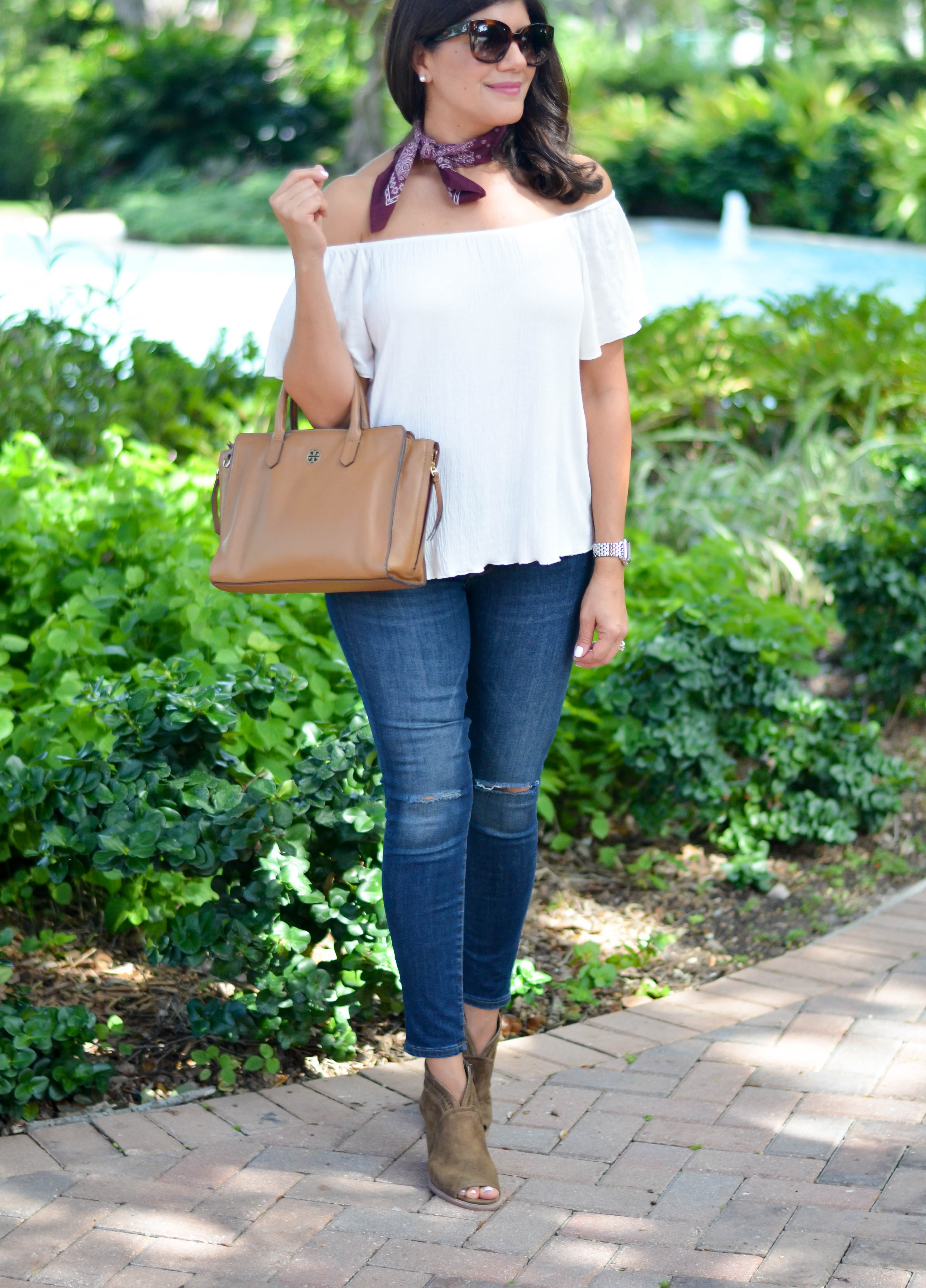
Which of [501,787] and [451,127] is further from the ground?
[451,127]

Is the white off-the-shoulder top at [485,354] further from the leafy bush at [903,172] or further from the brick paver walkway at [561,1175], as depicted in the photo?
the leafy bush at [903,172]

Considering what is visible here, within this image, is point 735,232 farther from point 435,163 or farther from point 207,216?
point 435,163

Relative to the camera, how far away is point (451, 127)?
6.28 feet

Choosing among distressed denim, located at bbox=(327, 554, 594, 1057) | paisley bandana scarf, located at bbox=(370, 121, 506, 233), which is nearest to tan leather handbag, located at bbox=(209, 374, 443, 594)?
distressed denim, located at bbox=(327, 554, 594, 1057)

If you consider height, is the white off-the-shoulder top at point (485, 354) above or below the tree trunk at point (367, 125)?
below

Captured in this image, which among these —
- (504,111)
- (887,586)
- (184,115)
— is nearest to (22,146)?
(184,115)

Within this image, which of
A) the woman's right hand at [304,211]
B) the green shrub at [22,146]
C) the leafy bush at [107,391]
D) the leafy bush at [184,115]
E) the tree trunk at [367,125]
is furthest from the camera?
the green shrub at [22,146]

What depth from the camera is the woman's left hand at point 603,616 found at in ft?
6.72

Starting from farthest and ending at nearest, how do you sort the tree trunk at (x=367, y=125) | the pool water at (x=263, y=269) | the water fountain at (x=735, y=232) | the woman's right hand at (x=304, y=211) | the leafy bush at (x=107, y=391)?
1. the tree trunk at (x=367, y=125)
2. the water fountain at (x=735, y=232)
3. the pool water at (x=263, y=269)
4. the leafy bush at (x=107, y=391)
5. the woman's right hand at (x=304, y=211)

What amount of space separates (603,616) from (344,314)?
0.61 m

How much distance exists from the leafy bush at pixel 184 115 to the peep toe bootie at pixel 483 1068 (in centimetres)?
2057

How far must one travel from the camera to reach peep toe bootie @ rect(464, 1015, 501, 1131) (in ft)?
7.20

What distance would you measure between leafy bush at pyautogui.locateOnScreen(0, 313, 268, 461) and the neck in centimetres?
244

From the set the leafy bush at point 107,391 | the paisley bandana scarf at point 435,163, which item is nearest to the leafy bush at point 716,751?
the paisley bandana scarf at point 435,163
